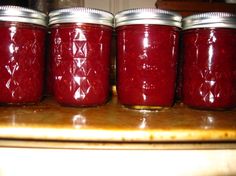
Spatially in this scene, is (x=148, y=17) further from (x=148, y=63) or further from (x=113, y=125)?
(x=113, y=125)

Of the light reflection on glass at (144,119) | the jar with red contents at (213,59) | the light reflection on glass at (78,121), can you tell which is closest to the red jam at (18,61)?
the light reflection on glass at (78,121)

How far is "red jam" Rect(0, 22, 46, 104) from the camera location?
0.64 m

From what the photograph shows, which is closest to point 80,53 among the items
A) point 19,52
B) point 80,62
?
point 80,62

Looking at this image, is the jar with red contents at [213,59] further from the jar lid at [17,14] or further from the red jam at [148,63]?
the jar lid at [17,14]

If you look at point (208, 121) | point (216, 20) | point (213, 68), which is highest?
point (216, 20)

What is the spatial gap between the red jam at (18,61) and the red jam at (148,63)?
9.1 inches

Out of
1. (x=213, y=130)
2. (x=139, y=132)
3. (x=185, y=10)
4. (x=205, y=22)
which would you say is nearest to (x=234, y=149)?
(x=213, y=130)

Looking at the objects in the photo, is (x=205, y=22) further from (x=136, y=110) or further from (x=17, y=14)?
(x=17, y=14)

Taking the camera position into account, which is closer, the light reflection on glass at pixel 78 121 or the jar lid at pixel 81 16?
the light reflection on glass at pixel 78 121

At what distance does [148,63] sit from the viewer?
64cm

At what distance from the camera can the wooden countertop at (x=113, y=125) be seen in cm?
45

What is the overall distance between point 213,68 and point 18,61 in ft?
1.61

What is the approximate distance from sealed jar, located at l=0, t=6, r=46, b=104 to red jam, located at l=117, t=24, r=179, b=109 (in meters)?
0.22

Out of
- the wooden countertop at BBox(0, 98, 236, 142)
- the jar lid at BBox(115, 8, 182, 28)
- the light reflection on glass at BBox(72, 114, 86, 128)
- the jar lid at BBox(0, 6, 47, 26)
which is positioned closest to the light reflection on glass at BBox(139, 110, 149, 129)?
the wooden countertop at BBox(0, 98, 236, 142)
